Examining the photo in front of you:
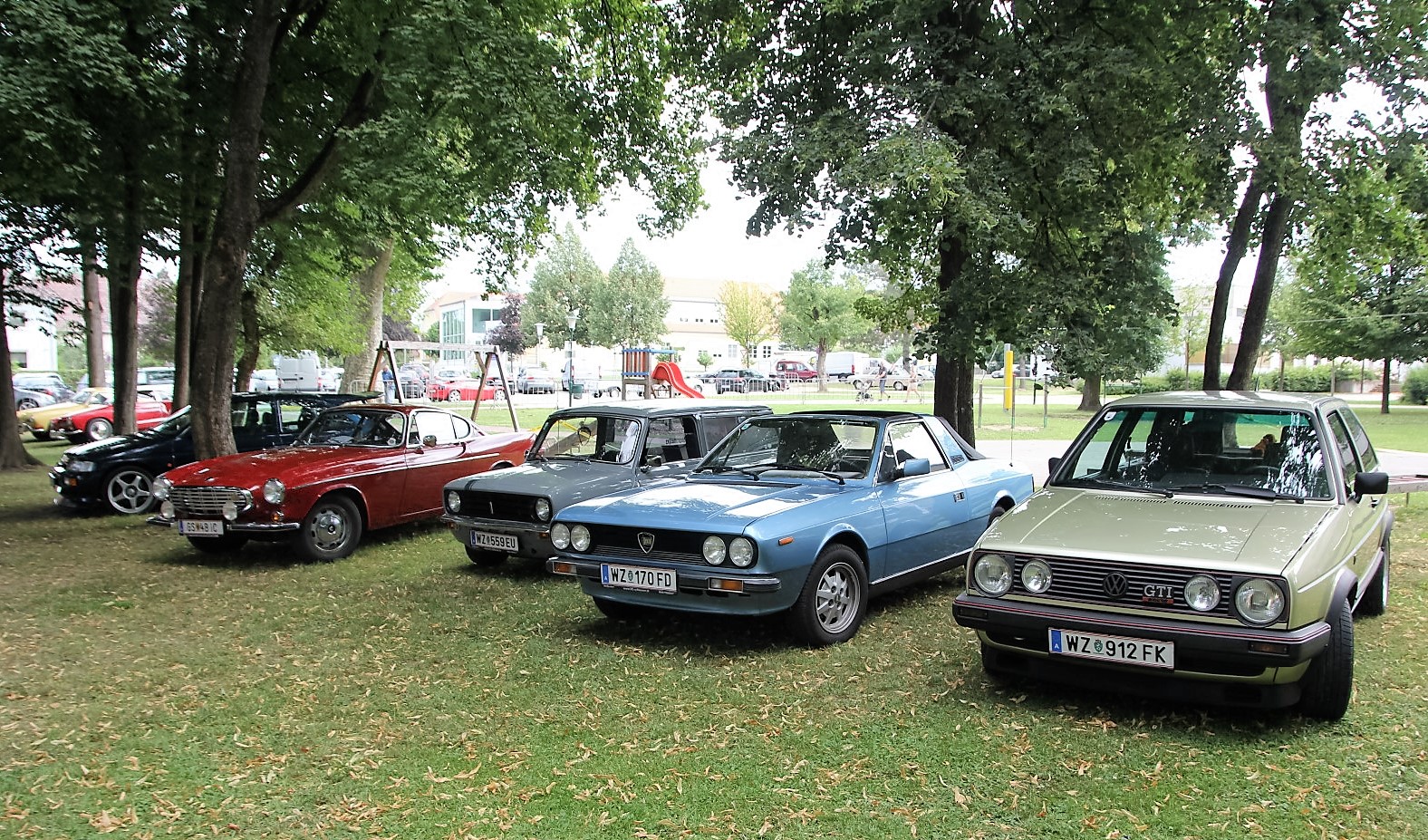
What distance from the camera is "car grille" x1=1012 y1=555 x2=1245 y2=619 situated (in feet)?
14.4

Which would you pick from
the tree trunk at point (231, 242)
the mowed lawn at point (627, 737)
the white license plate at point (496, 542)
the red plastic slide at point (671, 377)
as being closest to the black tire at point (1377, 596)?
the mowed lawn at point (627, 737)

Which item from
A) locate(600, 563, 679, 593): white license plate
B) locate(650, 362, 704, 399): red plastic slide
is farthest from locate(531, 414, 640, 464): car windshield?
locate(650, 362, 704, 399): red plastic slide

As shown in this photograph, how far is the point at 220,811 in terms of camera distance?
395cm

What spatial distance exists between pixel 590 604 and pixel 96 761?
363 cm

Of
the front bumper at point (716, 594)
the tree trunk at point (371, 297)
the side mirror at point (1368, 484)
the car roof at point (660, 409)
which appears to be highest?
the tree trunk at point (371, 297)

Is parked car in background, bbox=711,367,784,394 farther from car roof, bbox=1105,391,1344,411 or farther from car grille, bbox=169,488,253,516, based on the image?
car roof, bbox=1105,391,1344,411

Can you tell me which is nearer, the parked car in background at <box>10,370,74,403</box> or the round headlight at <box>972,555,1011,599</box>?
the round headlight at <box>972,555,1011,599</box>

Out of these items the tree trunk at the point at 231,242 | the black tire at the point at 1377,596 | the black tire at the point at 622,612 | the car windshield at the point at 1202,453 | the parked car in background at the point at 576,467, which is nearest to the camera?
the car windshield at the point at 1202,453

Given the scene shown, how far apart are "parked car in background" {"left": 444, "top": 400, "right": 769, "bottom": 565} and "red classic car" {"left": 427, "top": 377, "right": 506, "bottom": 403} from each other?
1285 inches

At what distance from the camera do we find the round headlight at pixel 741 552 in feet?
18.8

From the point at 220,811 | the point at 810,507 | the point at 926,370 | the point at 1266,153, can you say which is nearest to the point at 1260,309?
the point at 1266,153

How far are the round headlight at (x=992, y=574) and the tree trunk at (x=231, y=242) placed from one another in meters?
9.78

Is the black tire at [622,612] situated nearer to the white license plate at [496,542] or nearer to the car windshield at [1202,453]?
the white license plate at [496,542]

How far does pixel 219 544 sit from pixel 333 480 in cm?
156
